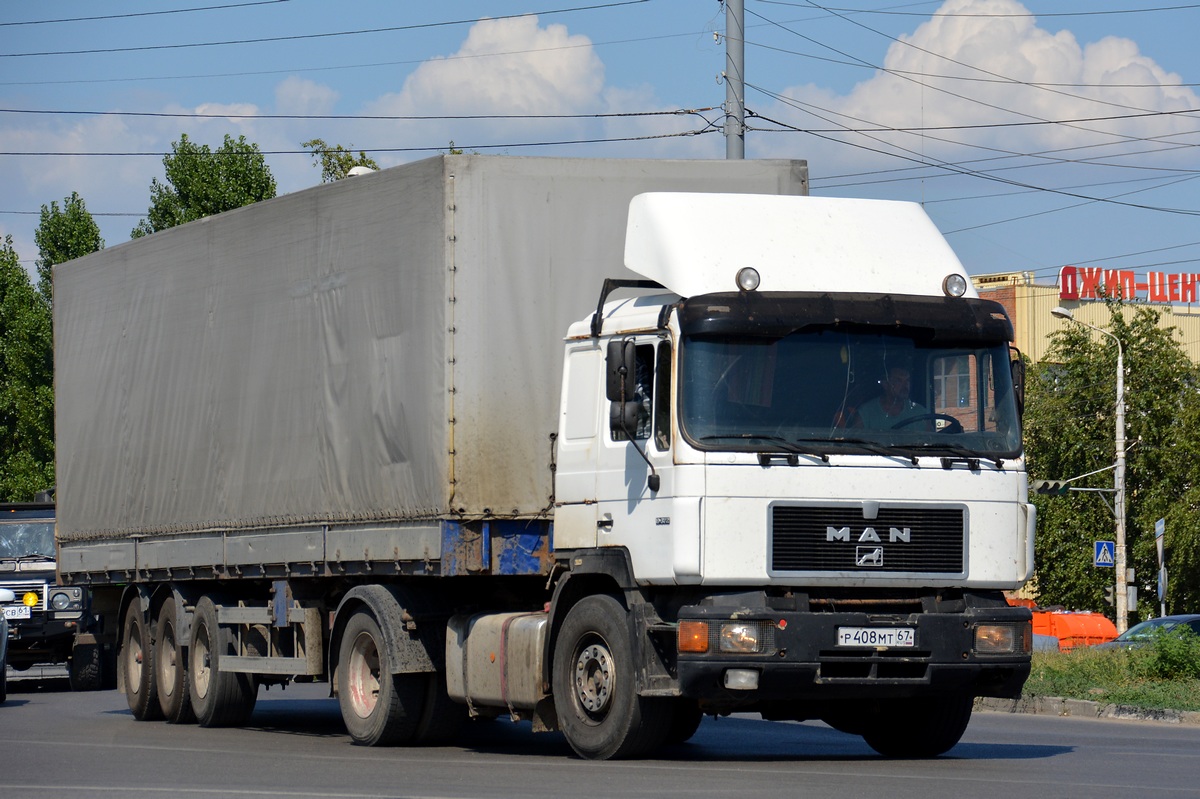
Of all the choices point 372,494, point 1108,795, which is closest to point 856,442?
point 1108,795

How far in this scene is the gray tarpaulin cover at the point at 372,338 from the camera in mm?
13492

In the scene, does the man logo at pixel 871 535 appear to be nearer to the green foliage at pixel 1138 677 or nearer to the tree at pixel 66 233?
the green foliage at pixel 1138 677

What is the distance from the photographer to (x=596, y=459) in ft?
41.4

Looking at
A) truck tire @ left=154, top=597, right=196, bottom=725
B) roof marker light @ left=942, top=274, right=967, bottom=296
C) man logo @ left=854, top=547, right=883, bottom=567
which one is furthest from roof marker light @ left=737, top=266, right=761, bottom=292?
truck tire @ left=154, top=597, right=196, bottom=725

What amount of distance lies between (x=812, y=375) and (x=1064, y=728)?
7846 mm

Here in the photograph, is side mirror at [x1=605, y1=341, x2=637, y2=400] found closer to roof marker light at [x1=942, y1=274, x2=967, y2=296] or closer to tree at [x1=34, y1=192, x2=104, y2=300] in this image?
roof marker light at [x1=942, y1=274, x2=967, y2=296]

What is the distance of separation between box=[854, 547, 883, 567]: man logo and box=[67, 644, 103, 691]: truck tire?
16.6 metres

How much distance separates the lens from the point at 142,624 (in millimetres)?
18953

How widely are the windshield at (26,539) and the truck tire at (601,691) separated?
15.8 metres

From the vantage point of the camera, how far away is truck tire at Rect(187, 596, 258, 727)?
56.4 ft

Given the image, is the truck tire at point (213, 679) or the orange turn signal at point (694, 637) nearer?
the orange turn signal at point (694, 637)

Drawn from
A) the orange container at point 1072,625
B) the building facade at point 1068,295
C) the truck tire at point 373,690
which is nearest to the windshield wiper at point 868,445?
the truck tire at point 373,690

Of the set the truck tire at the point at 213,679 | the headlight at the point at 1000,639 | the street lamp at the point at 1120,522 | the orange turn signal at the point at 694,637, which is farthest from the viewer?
the street lamp at the point at 1120,522

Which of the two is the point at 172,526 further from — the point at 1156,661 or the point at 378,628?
the point at 1156,661
